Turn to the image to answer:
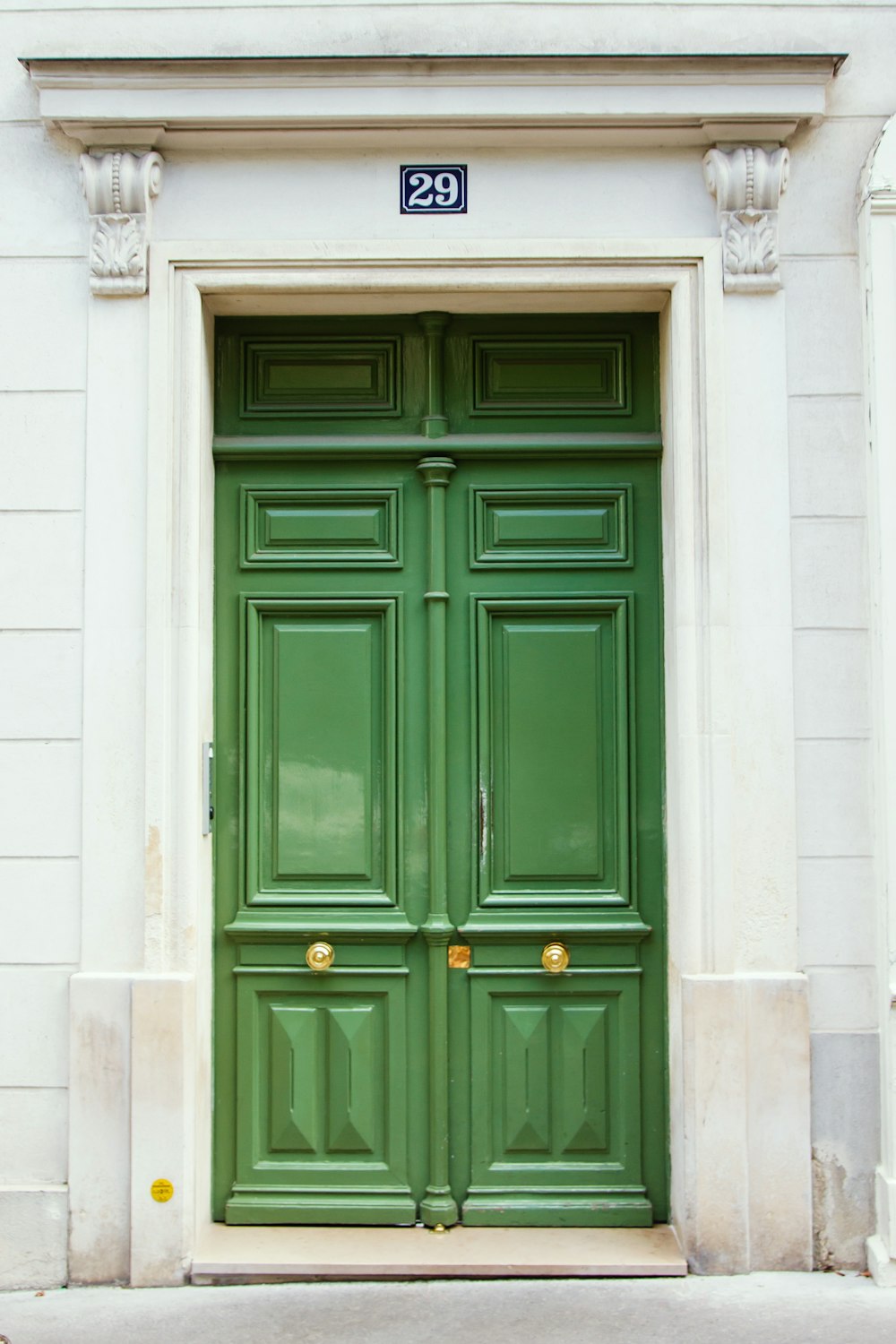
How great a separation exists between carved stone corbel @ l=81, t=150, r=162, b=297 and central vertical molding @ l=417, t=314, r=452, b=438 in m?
1.03

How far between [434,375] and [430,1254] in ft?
10.2

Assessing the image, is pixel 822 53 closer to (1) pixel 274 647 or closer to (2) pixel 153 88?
(2) pixel 153 88

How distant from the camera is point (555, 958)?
4.71 metres

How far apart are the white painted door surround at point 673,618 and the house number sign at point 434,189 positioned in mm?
152

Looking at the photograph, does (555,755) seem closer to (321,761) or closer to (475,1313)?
(321,761)

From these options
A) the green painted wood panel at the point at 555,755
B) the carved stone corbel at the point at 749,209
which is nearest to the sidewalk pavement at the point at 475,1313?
the green painted wood panel at the point at 555,755

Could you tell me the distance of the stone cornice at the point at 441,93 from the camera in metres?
4.44

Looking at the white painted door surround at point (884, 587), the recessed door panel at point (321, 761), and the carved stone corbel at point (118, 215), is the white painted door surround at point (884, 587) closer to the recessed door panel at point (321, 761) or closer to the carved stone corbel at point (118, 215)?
the recessed door panel at point (321, 761)

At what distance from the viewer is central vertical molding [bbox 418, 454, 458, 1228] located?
468cm

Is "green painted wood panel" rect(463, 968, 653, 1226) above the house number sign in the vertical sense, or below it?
below

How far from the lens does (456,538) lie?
4859 millimetres

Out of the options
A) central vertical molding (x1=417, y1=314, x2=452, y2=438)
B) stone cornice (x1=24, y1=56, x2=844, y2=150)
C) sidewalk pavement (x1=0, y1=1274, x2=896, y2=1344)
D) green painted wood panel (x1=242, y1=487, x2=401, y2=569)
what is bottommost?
sidewalk pavement (x1=0, y1=1274, x2=896, y2=1344)

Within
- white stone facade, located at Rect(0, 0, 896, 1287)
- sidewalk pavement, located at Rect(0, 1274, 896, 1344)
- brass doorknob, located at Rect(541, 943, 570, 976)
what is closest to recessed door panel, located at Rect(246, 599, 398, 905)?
white stone facade, located at Rect(0, 0, 896, 1287)

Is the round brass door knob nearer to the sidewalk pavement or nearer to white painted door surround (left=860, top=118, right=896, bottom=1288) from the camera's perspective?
the sidewalk pavement
